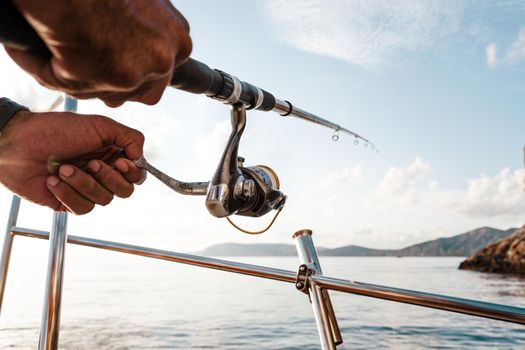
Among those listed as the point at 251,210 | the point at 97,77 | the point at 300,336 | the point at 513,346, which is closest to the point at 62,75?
the point at 97,77

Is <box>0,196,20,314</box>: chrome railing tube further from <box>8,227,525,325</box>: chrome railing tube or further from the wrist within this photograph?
the wrist

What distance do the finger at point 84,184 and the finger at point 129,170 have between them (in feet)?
0.24

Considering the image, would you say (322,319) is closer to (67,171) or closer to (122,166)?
(122,166)

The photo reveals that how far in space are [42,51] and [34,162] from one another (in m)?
0.73

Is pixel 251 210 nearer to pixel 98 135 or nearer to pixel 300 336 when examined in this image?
pixel 98 135

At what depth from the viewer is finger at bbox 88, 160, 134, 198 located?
118cm

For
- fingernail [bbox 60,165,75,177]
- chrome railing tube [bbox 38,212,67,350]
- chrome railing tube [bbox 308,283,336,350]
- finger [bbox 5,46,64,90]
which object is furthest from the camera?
chrome railing tube [bbox 38,212,67,350]

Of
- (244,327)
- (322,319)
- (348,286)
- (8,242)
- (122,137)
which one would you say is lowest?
(244,327)

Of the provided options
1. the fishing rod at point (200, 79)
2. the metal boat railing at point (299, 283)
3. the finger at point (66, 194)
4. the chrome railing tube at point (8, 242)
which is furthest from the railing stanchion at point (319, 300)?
the chrome railing tube at point (8, 242)

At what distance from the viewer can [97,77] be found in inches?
23.0

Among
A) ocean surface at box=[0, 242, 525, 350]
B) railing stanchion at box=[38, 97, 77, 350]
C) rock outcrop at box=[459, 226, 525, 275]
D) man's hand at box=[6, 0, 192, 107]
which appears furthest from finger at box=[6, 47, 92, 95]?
rock outcrop at box=[459, 226, 525, 275]

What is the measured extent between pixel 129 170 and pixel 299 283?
647 millimetres

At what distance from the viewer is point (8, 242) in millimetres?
2186

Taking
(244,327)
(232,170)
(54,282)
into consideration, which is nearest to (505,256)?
(244,327)
